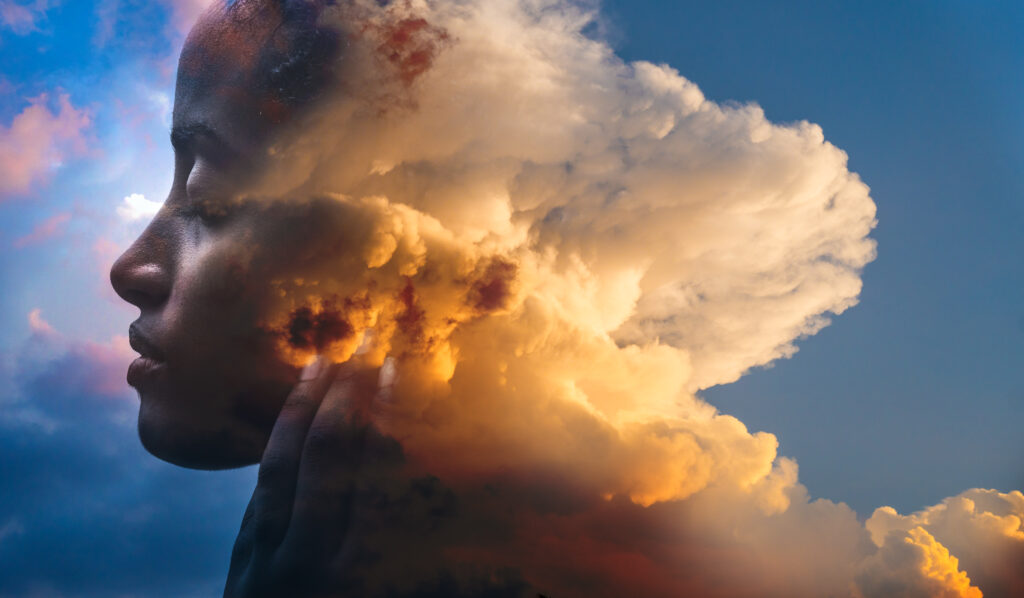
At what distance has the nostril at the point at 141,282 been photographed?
2506mm

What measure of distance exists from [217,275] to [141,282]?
0.33m

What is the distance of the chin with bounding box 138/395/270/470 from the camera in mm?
2486

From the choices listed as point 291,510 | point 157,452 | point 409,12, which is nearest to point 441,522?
point 291,510

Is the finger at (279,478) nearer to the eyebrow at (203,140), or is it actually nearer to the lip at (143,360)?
the lip at (143,360)

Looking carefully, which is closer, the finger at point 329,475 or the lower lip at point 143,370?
the finger at point 329,475

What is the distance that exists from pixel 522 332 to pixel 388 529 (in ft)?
2.59

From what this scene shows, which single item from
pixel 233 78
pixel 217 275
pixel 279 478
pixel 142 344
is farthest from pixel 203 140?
pixel 279 478

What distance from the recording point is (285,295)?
7.80 ft

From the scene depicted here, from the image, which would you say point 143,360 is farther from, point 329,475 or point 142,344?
point 329,475

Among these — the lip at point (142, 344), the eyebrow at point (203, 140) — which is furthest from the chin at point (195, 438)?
the eyebrow at point (203, 140)

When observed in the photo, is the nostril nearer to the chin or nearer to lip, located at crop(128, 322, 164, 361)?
lip, located at crop(128, 322, 164, 361)

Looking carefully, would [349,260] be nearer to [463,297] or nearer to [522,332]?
[463,297]

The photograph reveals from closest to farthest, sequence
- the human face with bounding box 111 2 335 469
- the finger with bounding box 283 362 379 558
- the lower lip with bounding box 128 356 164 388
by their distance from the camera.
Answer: the finger with bounding box 283 362 379 558
the human face with bounding box 111 2 335 469
the lower lip with bounding box 128 356 164 388

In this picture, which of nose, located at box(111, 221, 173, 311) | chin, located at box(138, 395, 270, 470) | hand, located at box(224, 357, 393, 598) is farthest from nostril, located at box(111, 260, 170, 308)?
hand, located at box(224, 357, 393, 598)
